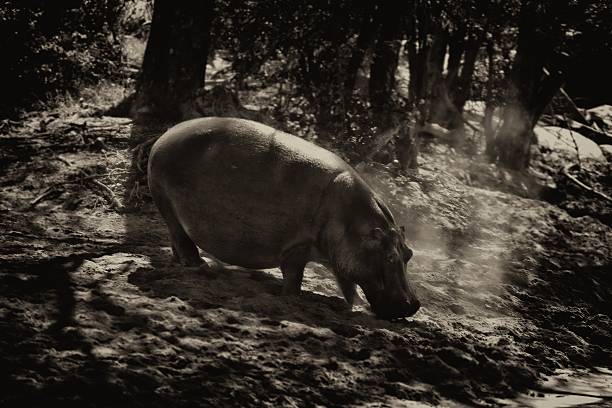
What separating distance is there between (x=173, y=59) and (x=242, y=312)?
582 centimetres

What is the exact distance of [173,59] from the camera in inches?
425

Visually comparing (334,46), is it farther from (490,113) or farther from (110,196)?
(110,196)

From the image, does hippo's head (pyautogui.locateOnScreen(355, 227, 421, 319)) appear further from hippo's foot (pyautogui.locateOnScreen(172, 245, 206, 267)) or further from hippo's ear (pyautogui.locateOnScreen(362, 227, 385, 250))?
hippo's foot (pyautogui.locateOnScreen(172, 245, 206, 267))

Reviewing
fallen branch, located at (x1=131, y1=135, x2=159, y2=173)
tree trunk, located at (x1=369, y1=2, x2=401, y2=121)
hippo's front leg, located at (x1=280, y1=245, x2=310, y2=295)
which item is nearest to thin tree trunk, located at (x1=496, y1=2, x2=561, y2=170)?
tree trunk, located at (x1=369, y1=2, x2=401, y2=121)

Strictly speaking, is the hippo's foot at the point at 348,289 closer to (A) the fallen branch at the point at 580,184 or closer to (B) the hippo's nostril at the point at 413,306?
(B) the hippo's nostril at the point at 413,306

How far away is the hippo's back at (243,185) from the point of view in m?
6.15

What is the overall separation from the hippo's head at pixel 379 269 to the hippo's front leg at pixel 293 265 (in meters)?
0.26

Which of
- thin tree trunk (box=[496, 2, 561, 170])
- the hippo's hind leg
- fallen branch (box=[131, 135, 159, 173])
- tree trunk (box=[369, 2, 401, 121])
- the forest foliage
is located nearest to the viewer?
the hippo's hind leg

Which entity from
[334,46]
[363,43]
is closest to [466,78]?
[363,43]

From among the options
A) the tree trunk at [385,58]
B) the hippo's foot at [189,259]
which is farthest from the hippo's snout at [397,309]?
the tree trunk at [385,58]

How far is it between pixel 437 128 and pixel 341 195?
304 inches

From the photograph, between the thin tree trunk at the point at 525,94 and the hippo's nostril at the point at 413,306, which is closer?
the hippo's nostril at the point at 413,306

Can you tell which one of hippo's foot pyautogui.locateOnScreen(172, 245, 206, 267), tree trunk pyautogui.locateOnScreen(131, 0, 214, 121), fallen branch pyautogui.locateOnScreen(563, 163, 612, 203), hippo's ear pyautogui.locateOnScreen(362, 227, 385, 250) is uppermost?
tree trunk pyautogui.locateOnScreen(131, 0, 214, 121)

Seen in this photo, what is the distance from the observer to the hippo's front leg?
20.4ft
